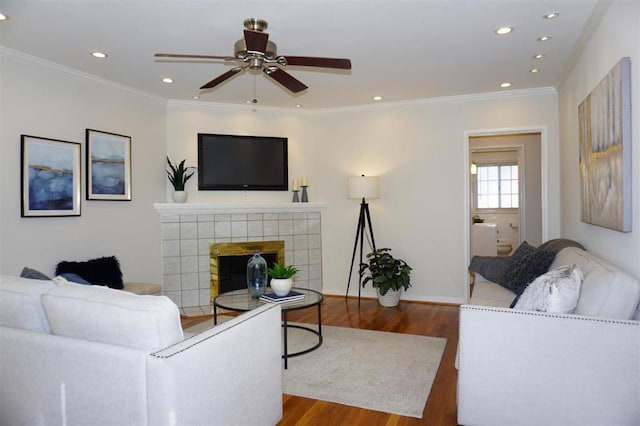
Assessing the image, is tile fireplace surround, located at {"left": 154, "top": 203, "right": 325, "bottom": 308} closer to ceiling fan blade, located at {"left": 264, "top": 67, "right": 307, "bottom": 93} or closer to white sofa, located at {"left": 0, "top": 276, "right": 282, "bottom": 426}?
ceiling fan blade, located at {"left": 264, "top": 67, "right": 307, "bottom": 93}

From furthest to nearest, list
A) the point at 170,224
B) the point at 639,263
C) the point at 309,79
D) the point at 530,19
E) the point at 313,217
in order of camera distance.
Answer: the point at 313,217 < the point at 170,224 < the point at 309,79 < the point at 530,19 < the point at 639,263

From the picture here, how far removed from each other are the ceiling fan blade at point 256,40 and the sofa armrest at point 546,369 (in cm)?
187

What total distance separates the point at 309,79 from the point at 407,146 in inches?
65.2

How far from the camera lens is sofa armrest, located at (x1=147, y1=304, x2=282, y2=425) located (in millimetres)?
1461

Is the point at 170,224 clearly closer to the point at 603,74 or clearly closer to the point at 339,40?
the point at 339,40

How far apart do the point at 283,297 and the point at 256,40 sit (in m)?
1.97

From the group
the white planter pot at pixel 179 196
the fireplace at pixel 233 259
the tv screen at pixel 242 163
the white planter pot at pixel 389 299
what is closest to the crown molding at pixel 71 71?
the tv screen at pixel 242 163

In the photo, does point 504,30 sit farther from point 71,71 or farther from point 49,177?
point 49,177

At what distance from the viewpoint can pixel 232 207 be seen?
5199 millimetres

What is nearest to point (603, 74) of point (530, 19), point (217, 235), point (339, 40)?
point (530, 19)

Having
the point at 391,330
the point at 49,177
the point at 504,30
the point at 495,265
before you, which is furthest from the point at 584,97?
the point at 49,177

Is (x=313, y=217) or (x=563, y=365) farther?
(x=313, y=217)

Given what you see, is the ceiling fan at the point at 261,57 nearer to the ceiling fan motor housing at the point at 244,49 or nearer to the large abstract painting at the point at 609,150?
the ceiling fan motor housing at the point at 244,49

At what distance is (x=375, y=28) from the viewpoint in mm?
3074
